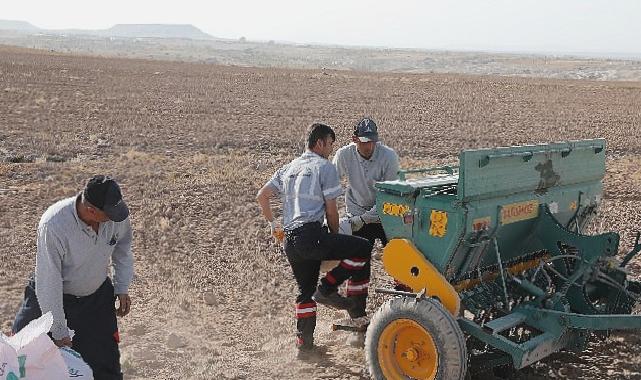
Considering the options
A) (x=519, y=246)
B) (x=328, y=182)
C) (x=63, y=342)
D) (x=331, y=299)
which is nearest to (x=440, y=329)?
(x=519, y=246)

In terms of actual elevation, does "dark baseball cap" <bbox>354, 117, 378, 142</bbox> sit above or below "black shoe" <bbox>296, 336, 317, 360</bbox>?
above

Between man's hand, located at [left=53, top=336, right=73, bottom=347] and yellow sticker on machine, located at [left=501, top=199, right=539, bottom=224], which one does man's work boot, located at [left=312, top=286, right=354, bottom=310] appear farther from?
man's hand, located at [left=53, top=336, right=73, bottom=347]

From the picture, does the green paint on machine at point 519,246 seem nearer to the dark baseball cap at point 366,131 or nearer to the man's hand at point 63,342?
the dark baseball cap at point 366,131

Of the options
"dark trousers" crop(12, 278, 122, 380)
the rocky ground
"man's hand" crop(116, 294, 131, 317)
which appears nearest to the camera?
"dark trousers" crop(12, 278, 122, 380)

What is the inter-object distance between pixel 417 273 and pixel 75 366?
2.05 metres

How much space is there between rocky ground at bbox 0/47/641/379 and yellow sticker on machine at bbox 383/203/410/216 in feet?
3.66

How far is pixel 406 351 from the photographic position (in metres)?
4.48

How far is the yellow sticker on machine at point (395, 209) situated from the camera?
15.3 ft

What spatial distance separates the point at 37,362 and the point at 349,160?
9.98 ft

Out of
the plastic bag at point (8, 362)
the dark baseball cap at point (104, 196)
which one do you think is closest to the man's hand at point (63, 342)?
the plastic bag at point (8, 362)

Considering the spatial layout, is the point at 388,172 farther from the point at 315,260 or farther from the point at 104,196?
the point at 104,196

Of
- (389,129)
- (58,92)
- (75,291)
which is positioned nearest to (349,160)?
(75,291)

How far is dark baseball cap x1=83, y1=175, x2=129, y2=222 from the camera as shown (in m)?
3.57

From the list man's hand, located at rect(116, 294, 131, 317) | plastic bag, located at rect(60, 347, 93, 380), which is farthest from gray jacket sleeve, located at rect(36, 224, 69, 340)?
man's hand, located at rect(116, 294, 131, 317)
